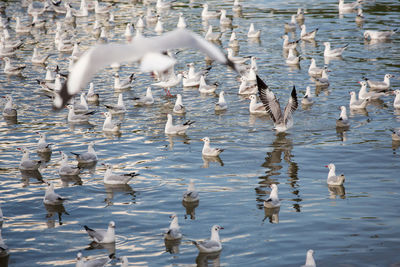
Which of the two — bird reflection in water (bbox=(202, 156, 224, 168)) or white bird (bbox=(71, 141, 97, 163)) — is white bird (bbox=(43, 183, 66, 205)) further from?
bird reflection in water (bbox=(202, 156, 224, 168))

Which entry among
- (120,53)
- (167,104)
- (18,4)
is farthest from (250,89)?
(18,4)

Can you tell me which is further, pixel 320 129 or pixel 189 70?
pixel 189 70

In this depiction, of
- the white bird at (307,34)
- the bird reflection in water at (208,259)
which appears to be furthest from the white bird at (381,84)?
the bird reflection in water at (208,259)

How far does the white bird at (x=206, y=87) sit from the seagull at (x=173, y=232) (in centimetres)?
1279

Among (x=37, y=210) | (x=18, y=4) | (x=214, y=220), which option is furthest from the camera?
(x=18, y=4)

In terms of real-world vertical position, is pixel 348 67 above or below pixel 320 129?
above

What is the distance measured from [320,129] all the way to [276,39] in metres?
15.1

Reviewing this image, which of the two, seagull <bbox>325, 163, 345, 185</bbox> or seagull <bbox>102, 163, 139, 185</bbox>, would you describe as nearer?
seagull <bbox>325, 163, 345, 185</bbox>

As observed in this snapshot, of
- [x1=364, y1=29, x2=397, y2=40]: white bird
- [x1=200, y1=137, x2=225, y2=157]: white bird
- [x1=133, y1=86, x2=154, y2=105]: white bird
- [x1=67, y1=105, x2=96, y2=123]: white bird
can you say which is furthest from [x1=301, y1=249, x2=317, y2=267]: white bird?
[x1=364, y1=29, x2=397, y2=40]: white bird

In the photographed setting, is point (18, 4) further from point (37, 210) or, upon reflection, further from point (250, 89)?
point (37, 210)

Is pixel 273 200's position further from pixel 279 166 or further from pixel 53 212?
pixel 53 212

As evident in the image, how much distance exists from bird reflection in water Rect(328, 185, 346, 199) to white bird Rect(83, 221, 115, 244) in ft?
19.2

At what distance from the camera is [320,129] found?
70.3 ft

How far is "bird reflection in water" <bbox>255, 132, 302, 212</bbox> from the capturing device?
53.5ft
